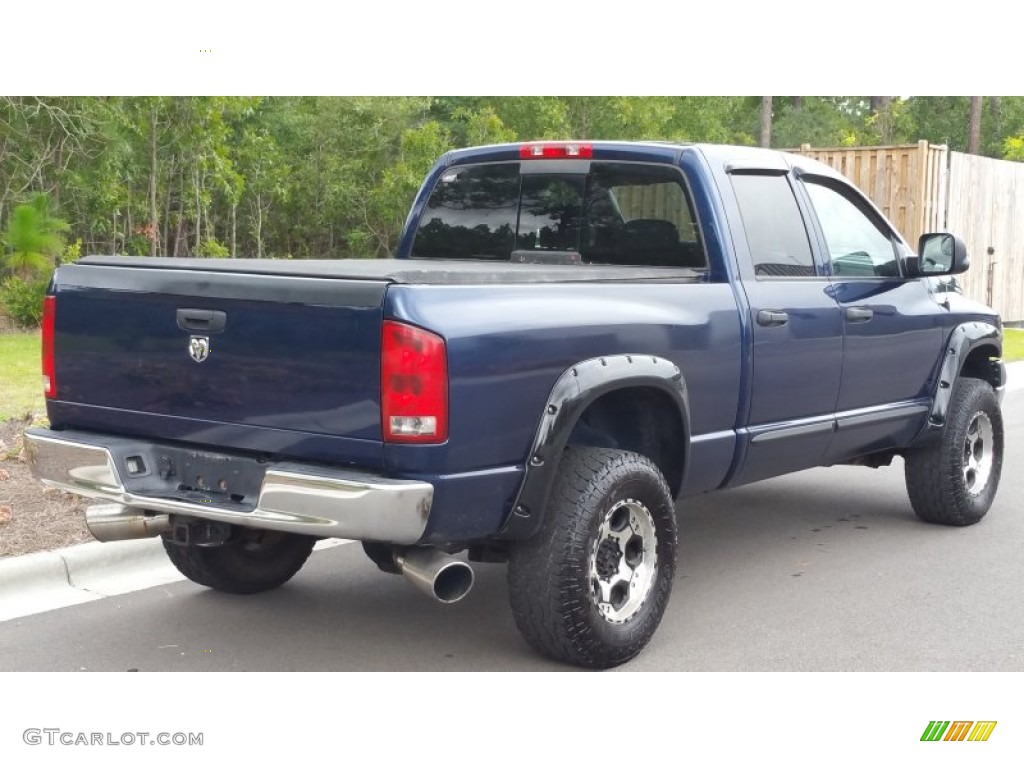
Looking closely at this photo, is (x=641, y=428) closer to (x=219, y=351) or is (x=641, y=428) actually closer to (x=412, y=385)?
(x=412, y=385)

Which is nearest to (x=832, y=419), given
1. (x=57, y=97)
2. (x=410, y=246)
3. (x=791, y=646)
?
(x=791, y=646)

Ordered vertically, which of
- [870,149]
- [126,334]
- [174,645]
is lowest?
[174,645]

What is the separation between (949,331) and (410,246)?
3055 millimetres

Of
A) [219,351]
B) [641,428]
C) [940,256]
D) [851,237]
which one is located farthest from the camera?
[940,256]

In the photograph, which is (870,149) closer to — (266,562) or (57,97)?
(57,97)

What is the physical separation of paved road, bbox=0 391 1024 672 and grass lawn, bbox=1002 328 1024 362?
9701 millimetres

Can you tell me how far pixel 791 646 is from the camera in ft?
17.2

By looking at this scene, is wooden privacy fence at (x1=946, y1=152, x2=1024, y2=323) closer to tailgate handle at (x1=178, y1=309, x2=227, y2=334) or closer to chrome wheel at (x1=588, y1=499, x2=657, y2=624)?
chrome wheel at (x1=588, y1=499, x2=657, y2=624)

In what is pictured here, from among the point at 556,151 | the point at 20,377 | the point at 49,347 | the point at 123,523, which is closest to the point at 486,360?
the point at 123,523

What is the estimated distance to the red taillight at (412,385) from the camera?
13.7 ft

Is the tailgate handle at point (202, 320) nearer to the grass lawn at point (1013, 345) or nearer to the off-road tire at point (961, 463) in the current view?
the off-road tire at point (961, 463)

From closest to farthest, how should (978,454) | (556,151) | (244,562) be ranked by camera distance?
1. (244,562)
2. (556,151)
3. (978,454)

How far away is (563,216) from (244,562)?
220cm

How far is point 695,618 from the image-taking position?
18.5 ft
